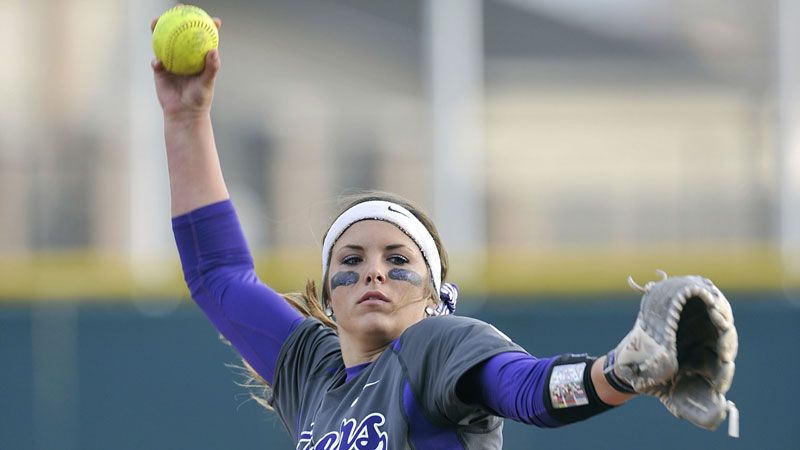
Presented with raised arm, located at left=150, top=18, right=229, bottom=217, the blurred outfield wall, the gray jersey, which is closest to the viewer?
the gray jersey

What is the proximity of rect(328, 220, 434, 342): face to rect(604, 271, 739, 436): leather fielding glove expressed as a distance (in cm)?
76

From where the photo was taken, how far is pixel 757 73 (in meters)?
8.48

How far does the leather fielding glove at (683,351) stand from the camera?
6.38 feet

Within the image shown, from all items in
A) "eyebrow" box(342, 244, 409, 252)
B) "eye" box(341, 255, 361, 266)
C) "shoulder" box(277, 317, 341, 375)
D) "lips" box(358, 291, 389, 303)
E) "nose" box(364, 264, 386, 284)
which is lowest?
"shoulder" box(277, 317, 341, 375)

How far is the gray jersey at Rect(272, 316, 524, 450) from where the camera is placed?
7.73 feet

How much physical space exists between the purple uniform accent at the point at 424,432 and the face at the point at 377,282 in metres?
0.28

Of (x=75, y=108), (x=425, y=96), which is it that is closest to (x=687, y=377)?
(x=425, y=96)

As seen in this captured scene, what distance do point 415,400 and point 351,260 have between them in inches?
18.1

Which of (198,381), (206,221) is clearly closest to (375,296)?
(206,221)

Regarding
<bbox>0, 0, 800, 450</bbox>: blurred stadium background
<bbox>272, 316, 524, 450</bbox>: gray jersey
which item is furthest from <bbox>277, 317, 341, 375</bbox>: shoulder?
<bbox>0, 0, 800, 450</bbox>: blurred stadium background

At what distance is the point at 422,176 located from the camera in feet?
26.5

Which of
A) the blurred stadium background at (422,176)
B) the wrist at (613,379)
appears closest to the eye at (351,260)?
the wrist at (613,379)

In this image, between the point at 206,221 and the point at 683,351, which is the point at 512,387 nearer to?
the point at 683,351

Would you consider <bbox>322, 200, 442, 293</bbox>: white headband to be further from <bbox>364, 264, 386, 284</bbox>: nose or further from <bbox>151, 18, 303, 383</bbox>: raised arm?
<bbox>151, 18, 303, 383</bbox>: raised arm
